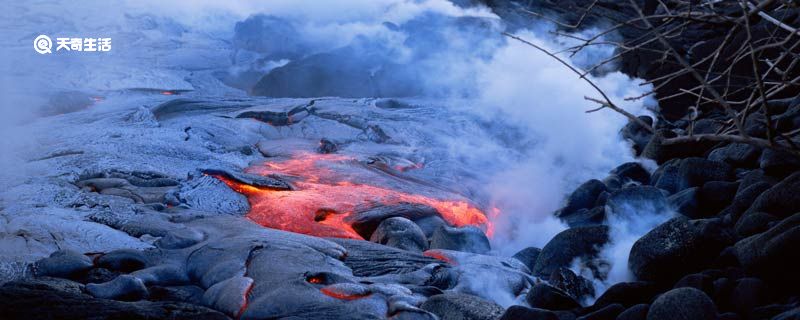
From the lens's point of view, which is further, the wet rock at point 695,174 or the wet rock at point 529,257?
the wet rock at point 695,174

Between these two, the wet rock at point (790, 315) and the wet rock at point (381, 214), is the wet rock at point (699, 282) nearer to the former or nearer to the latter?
the wet rock at point (790, 315)

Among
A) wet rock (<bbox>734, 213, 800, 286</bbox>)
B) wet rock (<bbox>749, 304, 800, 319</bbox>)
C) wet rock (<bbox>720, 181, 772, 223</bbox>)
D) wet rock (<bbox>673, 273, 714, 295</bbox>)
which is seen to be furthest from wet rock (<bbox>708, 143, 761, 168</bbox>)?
wet rock (<bbox>749, 304, 800, 319</bbox>)

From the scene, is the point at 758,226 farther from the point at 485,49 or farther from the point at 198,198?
the point at 485,49

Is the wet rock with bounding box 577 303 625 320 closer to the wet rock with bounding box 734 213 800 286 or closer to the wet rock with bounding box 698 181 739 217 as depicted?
the wet rock with bounding box 734 213 800 286

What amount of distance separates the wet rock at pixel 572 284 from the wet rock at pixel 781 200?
131 centimetres

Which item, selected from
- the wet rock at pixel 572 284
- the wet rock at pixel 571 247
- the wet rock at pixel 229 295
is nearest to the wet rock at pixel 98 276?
the wet rock at pixel 229 295

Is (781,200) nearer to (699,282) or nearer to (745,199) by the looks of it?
(745,199)

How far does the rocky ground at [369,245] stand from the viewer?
448 centimetres

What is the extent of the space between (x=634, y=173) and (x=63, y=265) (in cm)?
704

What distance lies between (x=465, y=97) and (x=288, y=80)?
4058 mm

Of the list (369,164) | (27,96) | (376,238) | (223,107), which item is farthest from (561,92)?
(27,96)

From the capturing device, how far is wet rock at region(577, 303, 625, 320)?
4.38 metres

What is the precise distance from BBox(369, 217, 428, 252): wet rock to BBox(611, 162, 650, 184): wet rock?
3.52 m

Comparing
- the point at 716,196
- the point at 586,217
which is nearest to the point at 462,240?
the point at 586,217
